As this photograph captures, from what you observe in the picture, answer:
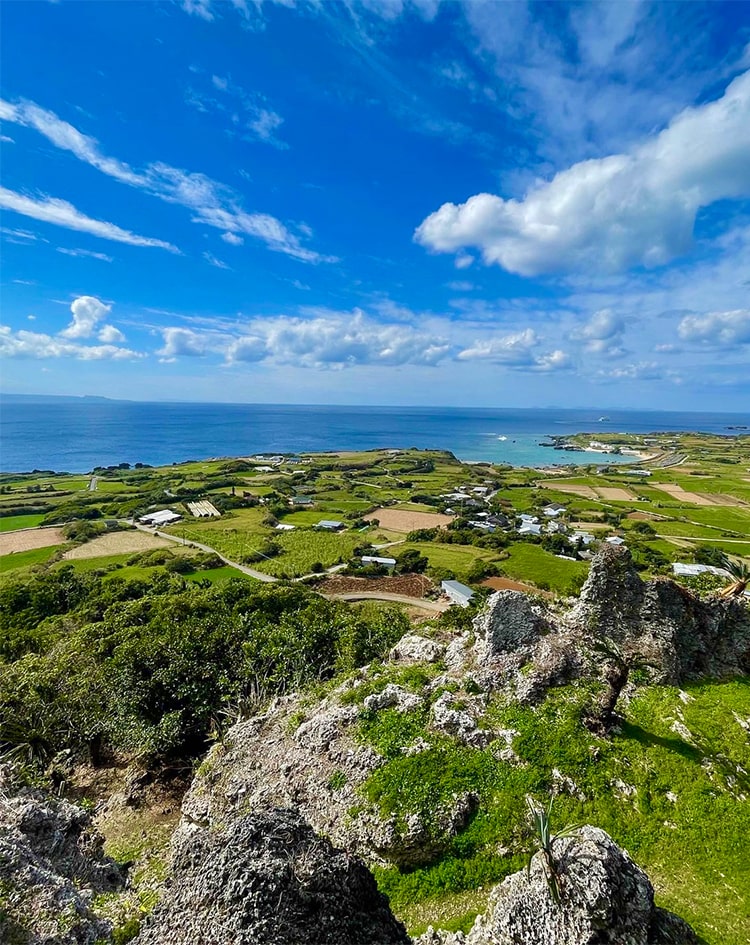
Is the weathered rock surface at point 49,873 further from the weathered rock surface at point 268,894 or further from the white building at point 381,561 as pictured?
the white building at point 381,561

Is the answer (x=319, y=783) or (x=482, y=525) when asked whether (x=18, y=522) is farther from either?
(x=319, y=783)

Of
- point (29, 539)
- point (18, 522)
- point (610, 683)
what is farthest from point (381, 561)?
point (18, 522)

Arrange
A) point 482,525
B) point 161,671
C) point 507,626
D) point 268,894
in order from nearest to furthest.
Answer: point 268,894 → point 507,626 → point 161,671 → point 482,525

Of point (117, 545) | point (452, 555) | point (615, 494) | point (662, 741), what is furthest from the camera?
point (615, 494)

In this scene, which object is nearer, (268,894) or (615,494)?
(268,894)

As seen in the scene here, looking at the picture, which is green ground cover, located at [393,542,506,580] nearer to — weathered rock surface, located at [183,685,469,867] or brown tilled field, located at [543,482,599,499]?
weathered rock surface, located at [183,685,469,867]

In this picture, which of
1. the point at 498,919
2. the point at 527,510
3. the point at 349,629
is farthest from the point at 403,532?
the point at 498,919
